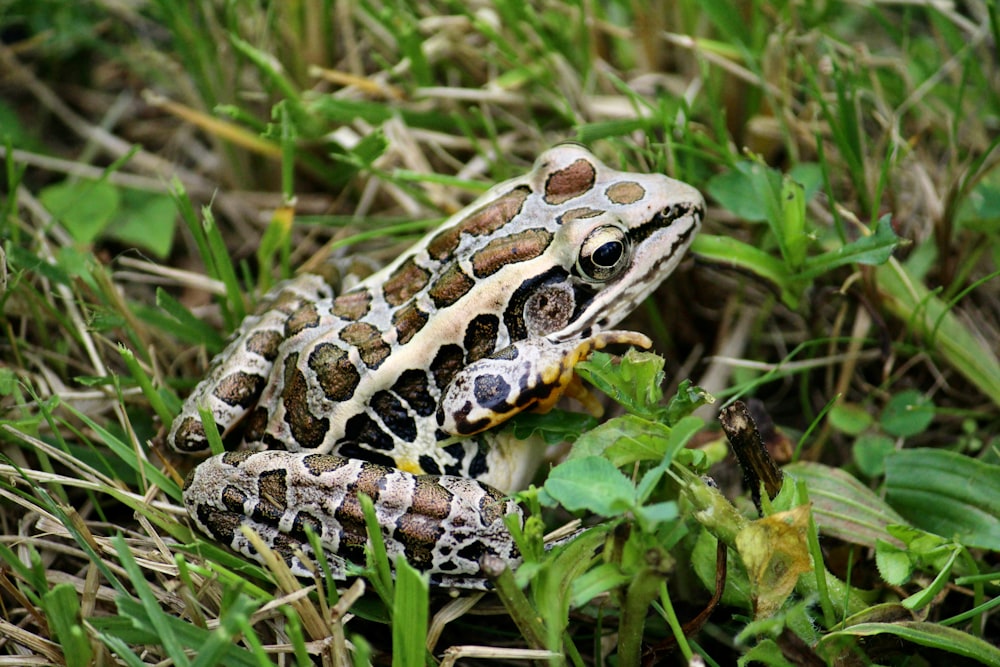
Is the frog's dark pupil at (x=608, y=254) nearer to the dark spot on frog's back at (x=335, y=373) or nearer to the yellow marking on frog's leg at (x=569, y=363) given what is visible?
the yellow marking on frog's leg at (x=569, y=363)

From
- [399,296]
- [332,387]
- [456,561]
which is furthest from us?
[399,296]

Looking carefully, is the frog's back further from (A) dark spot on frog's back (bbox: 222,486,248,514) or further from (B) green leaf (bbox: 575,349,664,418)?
(B) green leaf (bbox: 575,349,664,418)

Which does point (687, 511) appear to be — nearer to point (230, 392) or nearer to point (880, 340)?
point (880, 340)

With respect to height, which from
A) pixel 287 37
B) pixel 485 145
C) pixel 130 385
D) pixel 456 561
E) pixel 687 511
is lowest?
pixel 456 561

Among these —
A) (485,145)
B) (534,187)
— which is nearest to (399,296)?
(534,187)

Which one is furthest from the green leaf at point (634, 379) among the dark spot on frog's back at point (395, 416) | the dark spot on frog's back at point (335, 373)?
the dark spot on frog's back at point (335, 373)

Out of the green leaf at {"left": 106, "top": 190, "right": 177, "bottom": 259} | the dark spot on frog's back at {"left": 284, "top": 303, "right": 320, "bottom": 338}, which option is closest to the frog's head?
the dark spot on frog's back at {"left": 284, "top": 303, "right": 320, "bottom": 338}
